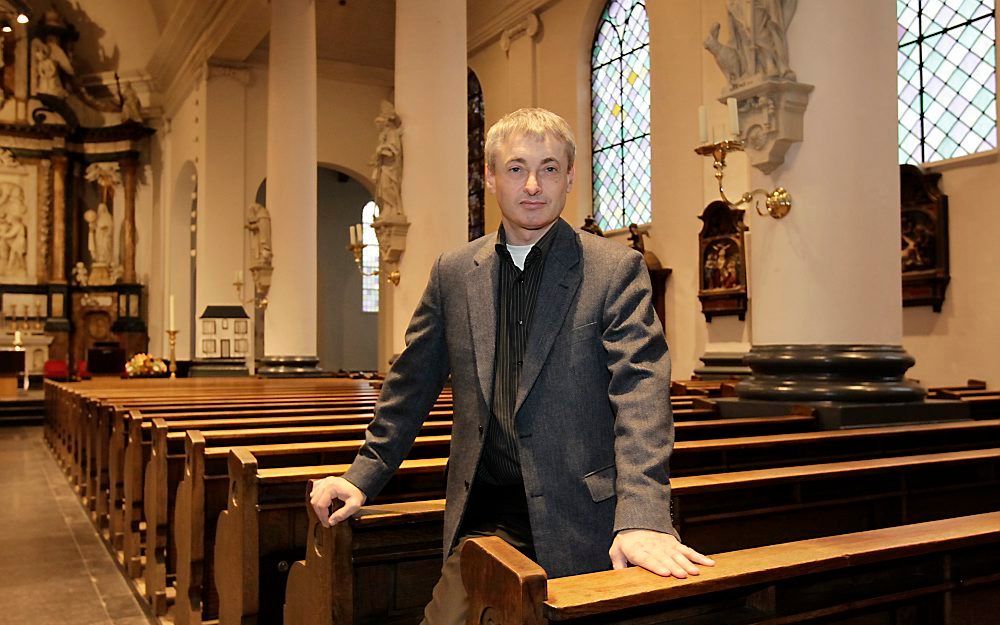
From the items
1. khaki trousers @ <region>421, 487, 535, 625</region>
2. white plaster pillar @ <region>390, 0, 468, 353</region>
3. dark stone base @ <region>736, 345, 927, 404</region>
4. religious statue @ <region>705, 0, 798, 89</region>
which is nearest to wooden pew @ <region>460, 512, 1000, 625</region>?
khaki trousers @ <region>421, 487, 535, 625</region>

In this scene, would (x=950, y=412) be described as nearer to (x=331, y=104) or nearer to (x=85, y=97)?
(x=331, y=104)

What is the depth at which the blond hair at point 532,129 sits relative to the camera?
1891 millimetres

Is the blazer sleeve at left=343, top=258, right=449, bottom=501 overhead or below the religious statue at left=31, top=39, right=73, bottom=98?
below

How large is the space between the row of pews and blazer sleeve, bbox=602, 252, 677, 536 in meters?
0.16

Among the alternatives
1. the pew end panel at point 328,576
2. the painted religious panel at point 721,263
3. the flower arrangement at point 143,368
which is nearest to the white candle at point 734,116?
the pew end panel at point 328,576

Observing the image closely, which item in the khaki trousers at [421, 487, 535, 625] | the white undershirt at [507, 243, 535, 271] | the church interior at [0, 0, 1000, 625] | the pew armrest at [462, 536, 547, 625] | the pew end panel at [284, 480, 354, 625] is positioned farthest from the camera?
the church interior at [0, 0, 1000, 625]

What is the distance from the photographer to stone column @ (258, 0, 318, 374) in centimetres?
1261

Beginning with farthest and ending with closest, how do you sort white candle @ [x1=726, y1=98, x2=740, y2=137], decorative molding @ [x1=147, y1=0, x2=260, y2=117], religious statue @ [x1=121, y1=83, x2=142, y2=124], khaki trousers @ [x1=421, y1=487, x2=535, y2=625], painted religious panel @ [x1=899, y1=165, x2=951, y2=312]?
religious statue @ [x1=121, y1=83, x2=142, y2=124] < decorative molding @ [x1=147, y1=0, x2=260, y2=117] < painted religious panel @ [x1=899, y1=165, x2=951, y2=312] < white candle @ [x1=726, y1=98, x2=740, y2=137] < khaki trousers @ [x1=421, y1=487, x2=535, y2=625]

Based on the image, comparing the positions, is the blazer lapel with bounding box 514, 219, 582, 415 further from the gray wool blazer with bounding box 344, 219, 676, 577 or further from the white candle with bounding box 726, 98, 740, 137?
the white candle with bounding box 726, 98, 740, 137

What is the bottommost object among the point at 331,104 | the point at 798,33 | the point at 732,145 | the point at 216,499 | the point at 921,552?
the point at 216,499

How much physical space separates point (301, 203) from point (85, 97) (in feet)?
40.7

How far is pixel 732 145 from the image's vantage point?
5.69 meters

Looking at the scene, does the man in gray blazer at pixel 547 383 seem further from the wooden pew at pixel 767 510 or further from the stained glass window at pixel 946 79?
the stained glass window at pixel 946 79

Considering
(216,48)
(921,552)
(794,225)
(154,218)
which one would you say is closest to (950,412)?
(794,225)
